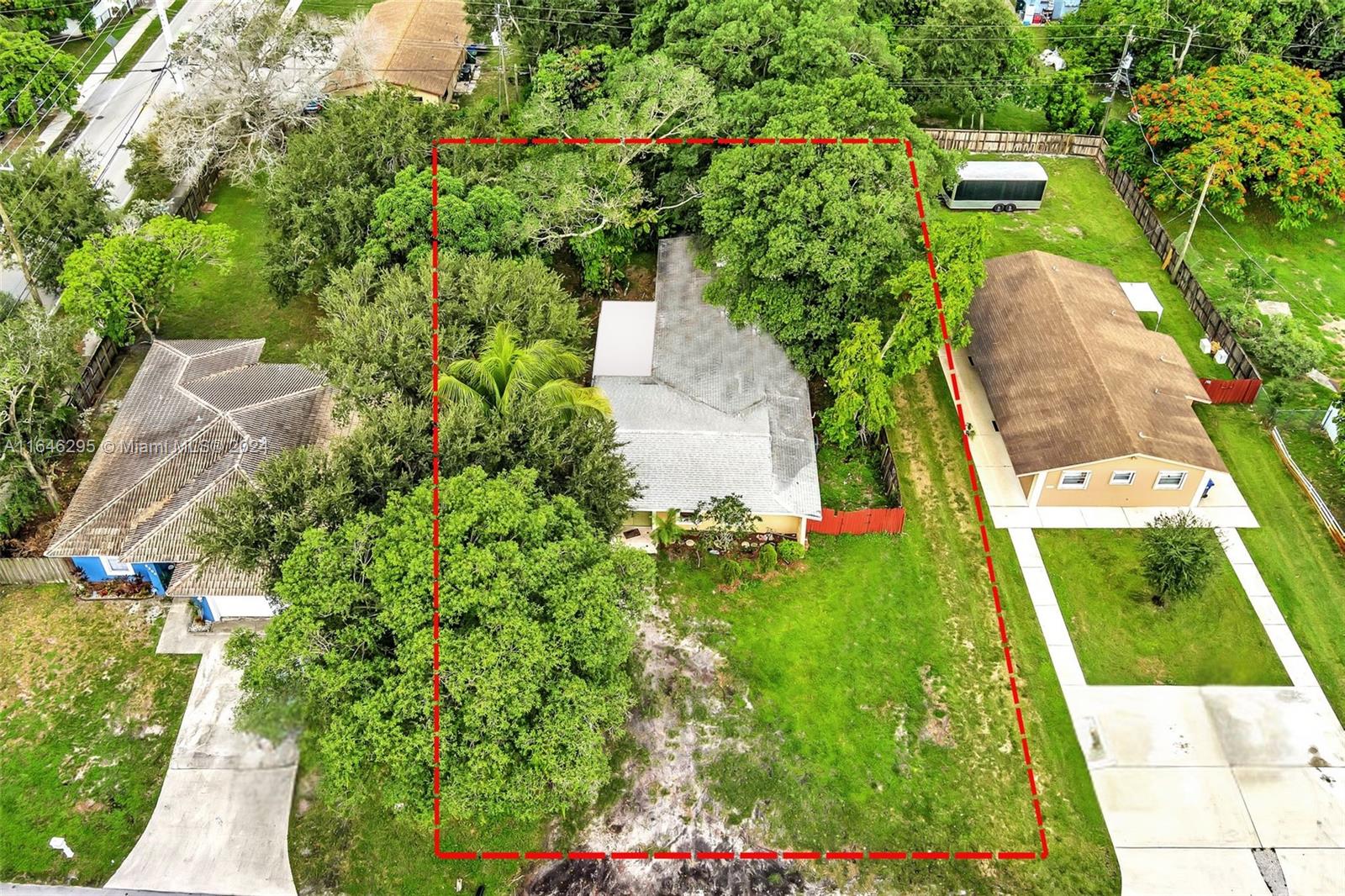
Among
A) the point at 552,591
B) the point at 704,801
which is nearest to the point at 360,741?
the point at 552,591

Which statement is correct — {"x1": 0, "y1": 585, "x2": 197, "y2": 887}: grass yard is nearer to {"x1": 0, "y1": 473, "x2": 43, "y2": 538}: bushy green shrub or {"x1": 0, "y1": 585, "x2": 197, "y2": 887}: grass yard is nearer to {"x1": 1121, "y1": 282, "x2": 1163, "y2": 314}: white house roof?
{"x1": 0, "y1": 473, "x2": 43, "y2": 538}: bushy green shrub

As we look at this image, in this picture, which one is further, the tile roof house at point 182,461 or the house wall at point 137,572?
the house wall at point 137,572

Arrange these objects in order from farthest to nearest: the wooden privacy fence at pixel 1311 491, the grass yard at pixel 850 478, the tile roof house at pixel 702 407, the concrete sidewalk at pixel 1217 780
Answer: the grass yard at pixel 850 478 < the wooden privacy fence at pixel 1311 491 < the tile roof house at pixel 702 407 < the concrete sidewalk at pixel 1217 780

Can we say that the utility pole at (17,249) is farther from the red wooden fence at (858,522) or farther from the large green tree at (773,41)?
the red wooden fence at (858,522)

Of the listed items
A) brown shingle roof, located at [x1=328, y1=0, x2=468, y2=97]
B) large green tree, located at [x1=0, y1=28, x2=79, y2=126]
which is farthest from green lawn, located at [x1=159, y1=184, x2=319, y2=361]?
large green tree, located at [x1=0, y1=28, x2=79, y2=126]

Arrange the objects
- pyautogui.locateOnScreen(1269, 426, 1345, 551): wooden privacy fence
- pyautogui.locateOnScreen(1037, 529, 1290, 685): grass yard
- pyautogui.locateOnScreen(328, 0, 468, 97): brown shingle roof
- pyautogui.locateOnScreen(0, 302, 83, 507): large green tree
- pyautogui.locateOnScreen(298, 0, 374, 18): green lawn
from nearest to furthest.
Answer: pyautogui.locateOnScreen(1037, 529, 1290, 685): grass yard, pyautogui.locateOnScreen(0, 302, 83, 507): large green tree, pyautogui.locateOnScreen(1269, 426, 1345, 551): wooden privacy fence, pyautogui.locateOnScreen(328, 0, 468, 97): brown shingle roof, pyautogui.locateOnScreen(298, 0, 374, 18): green lawn

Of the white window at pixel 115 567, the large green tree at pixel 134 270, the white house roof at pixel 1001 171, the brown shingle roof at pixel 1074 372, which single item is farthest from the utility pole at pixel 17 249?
the white house roof at pixel 1001 171

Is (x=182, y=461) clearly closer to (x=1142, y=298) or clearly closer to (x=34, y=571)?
(x=34, y=571)
